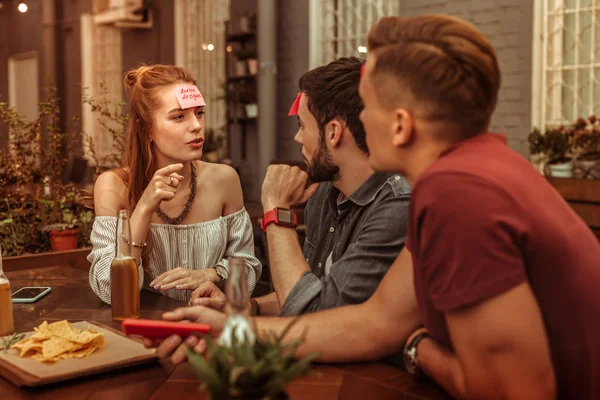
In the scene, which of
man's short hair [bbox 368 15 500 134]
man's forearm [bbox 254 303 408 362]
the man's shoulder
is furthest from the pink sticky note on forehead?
man's short hair [bbox 368 15 500 134]

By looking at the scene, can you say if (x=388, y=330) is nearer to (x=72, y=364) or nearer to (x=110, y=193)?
(x=72, y=364)

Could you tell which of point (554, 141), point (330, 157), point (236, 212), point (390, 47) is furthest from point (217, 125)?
point (390, 47)

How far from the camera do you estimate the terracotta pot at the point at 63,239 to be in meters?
3.67

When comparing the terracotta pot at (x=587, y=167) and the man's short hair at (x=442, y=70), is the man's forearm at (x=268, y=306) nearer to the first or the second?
the man's short hair at (x=442, y=70)

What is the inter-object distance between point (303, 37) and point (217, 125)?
76.5 inches

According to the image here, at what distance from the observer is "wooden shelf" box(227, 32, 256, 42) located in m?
7.64

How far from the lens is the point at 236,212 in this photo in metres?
2.70

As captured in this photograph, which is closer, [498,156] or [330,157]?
[498,156]

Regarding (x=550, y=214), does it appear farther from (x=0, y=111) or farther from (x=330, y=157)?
(x=0, y=111)

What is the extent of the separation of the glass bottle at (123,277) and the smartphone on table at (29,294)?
15.4 inches

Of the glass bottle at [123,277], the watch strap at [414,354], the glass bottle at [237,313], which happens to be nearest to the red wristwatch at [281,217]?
the glass bottle at [123,277]

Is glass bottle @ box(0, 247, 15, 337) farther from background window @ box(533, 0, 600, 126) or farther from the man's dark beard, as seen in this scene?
background window @ box(533, 0, 600, 126)

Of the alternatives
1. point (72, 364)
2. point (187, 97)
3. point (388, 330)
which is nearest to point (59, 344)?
point (72, 364)

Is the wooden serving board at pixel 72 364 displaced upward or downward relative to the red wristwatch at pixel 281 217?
downward
